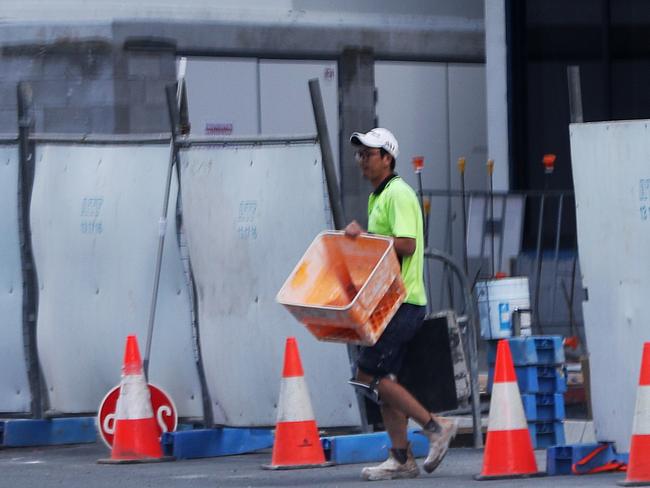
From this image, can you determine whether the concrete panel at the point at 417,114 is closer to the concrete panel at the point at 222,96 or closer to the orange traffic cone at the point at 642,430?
the concrete panel at the point at 222,96

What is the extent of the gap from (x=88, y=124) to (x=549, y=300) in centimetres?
458

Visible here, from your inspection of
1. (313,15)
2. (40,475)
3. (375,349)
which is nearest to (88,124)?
(313,15)

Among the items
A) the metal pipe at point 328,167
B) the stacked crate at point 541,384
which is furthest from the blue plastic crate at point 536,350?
the metal pipe at point 328,167

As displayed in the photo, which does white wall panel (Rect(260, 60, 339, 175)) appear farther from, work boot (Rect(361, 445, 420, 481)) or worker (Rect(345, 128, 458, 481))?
work boot (Rect(361, 445, 420, 481))

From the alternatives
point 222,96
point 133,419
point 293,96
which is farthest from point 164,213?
point 293,96

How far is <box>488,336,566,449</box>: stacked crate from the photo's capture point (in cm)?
1071

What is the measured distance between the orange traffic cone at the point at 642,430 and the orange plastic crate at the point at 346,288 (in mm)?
1368

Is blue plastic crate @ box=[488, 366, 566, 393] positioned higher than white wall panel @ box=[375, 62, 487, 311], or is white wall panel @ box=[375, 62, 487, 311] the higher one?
white wall panel @ box=[375, 62, 487, 311]

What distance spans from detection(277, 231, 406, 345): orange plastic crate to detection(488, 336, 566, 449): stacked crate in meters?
1.92

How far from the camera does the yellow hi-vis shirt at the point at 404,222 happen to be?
9125mm

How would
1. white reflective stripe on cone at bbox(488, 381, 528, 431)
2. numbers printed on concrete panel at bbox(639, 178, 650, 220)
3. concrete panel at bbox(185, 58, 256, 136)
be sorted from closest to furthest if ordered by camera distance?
1. numbers printed on concrete panel at bbox(639, 178, 650, 220)
2. white reflective stripe on cone at bbox(488, 381, 528, 431)
3. concrete panel at bbox(185, 58, 256, 136)

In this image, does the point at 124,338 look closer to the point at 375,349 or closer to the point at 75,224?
the point at 75,224

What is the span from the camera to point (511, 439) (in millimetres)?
8906

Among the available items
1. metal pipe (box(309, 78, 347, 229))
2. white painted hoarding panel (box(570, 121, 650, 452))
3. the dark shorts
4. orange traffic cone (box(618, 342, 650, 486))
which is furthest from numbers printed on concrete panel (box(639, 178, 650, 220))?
metal pipe (box(309, 78, 347, 229))
